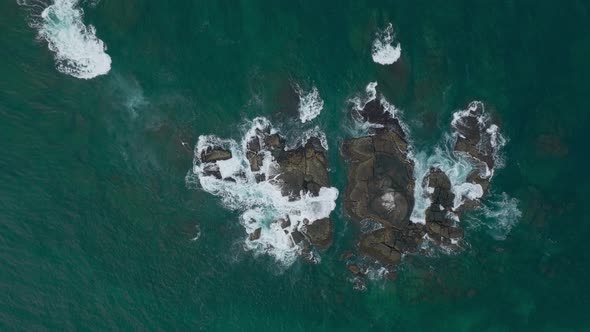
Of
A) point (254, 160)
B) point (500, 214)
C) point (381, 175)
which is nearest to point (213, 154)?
point (254, 160)

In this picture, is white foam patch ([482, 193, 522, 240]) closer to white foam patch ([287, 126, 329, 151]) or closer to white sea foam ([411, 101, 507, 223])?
white sea foam ([411, 101, 507, 223])

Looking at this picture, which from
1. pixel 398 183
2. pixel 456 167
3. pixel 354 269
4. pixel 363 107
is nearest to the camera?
pixel 363 107

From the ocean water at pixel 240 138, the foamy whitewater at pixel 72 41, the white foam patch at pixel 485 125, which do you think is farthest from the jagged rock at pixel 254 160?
the white foam patch at pixel 485 125

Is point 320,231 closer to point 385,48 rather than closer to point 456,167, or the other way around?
point 456,167

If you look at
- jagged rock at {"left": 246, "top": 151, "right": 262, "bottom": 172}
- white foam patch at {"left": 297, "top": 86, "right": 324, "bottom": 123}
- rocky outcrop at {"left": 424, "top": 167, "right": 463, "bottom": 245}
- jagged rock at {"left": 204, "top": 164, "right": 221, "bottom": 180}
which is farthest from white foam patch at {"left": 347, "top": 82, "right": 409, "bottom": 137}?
jagged rock at {"left": 204, "top": 164, "right": 221, "bottom": 180}

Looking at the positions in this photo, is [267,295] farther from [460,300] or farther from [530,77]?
[530,77]

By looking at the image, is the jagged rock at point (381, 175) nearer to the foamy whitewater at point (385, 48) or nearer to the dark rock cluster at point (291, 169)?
the dark rock cluster at point (291, 169)
